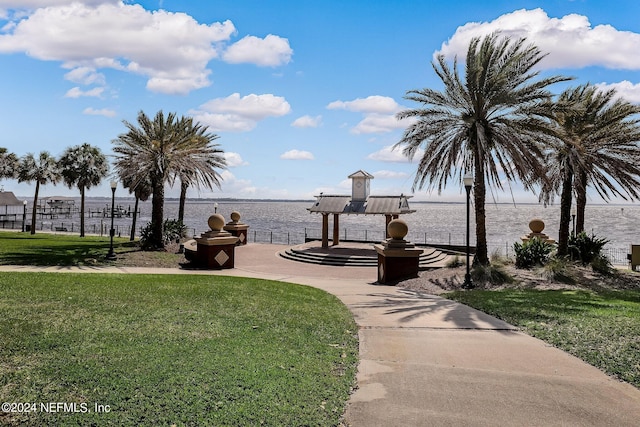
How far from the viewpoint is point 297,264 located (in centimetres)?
2323

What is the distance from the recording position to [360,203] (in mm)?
28125

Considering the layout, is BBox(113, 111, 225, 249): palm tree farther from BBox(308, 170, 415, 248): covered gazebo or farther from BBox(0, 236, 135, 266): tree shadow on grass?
BBox(308, 170, 415, 248): covered gazebo

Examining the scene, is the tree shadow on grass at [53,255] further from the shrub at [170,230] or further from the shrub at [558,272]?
the shrub at [558,272]

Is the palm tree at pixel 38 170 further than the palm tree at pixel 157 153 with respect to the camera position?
Yes

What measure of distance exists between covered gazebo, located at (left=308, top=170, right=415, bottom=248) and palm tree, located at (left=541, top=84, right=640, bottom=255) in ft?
28.9

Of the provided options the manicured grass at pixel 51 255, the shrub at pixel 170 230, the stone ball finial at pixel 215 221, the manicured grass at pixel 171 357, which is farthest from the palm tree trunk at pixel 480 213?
the shrub at pixel 170 230

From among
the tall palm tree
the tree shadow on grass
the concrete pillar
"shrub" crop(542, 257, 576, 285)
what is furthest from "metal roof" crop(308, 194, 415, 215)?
the tall palm tree

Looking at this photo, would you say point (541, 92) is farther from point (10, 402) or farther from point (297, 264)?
point (10, 402)

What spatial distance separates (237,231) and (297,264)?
889 centimetres

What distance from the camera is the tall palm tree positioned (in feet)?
126

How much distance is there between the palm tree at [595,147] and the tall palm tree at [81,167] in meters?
36.6

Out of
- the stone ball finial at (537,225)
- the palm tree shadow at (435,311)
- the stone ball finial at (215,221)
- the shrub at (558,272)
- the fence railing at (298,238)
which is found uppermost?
the stone ball finial at (537,225)

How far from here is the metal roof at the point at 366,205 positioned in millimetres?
27078

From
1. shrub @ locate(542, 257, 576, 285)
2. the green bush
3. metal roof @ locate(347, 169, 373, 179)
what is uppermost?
metal roof @ locate(347, 169, 373, 179)
